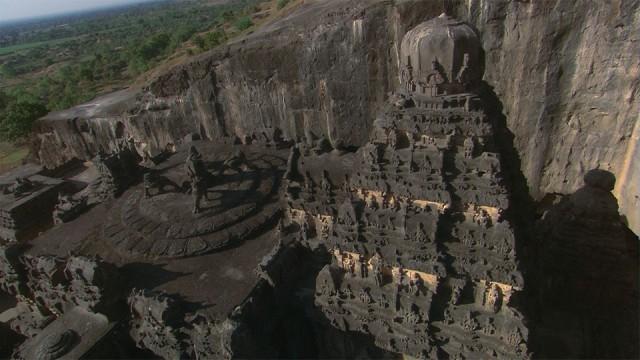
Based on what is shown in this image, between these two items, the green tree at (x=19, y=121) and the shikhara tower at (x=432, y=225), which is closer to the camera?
the shikhara tower at (x=432, y=225)

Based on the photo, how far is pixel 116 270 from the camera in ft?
44.0

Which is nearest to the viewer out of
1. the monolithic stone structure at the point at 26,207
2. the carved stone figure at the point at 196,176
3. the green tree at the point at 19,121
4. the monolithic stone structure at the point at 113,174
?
the carved stone figure at the point at 196,176

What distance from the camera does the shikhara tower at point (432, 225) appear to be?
9.12 metres

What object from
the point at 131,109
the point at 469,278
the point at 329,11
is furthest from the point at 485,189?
the point at 131,109

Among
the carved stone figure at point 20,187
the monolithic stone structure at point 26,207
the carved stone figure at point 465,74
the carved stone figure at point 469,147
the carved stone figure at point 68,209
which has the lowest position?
the monolithic stone structure at point 26,207

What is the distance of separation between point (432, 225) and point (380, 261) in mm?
1756

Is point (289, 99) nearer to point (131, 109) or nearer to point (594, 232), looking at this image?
point (131, 109)

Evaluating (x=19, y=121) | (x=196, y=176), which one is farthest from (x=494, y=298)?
(x=19, y=121)

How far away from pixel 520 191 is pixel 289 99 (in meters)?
15.9

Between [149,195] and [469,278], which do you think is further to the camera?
[149,195]

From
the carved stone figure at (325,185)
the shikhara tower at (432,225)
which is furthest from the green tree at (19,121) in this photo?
the shikhara tower at (432,225)

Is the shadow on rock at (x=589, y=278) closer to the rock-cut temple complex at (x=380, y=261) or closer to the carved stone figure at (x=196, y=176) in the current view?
the rock-cut temple complex at (x=380, y=261)

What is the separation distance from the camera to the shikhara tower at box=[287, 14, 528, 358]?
29.9 ft

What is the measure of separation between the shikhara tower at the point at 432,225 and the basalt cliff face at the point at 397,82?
260 cm
